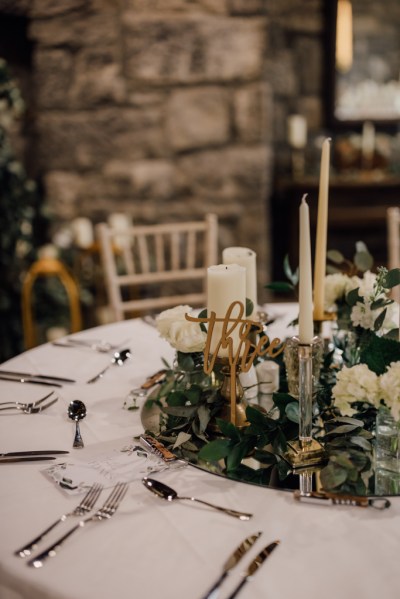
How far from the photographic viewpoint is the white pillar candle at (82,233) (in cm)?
322

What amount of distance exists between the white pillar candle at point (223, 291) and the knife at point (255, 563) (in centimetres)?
39

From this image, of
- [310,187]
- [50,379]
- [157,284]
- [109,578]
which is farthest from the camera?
[310,187]

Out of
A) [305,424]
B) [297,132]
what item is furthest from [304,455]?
[297,132]

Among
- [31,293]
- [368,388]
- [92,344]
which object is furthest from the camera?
[31,293]

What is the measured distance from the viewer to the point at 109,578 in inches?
32.0

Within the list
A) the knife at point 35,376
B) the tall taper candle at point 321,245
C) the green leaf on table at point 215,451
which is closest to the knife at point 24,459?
the green leaf on table at point 215,451

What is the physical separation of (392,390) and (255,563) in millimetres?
350

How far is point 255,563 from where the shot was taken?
83cm

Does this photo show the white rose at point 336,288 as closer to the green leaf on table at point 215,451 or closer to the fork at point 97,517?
the green leaf on table at point 215,451

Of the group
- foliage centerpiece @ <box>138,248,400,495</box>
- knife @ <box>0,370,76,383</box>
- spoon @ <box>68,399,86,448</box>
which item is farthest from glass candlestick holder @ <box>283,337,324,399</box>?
knife @ <box>0,370,76,383</box>

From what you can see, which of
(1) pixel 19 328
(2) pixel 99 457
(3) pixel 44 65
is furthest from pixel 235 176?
(2) pixel 99 457

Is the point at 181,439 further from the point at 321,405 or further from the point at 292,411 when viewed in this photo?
the point at 321,405

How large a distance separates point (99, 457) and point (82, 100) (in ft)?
8.14

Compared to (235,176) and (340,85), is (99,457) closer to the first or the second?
(235,176)
